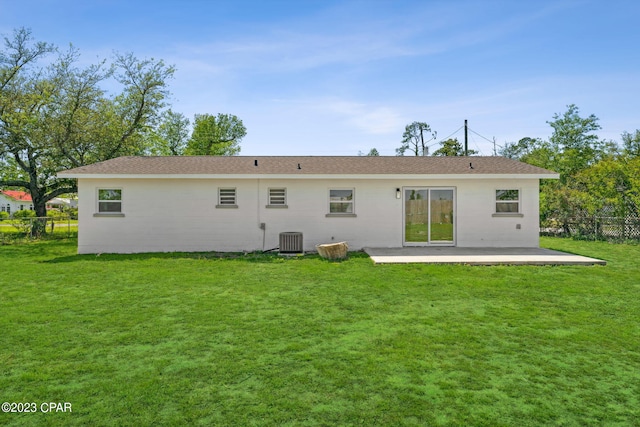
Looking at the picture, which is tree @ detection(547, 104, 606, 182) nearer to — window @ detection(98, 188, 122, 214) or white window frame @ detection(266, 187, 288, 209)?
white window frame @ detection(266, 187, 288, 209)

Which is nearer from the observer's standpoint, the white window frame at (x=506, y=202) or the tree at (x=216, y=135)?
the white window frame at (x=506, y=202)

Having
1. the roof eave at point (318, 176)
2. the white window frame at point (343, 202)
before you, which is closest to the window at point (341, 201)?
the white window frame at point (343, 202)

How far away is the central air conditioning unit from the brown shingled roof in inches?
84.1

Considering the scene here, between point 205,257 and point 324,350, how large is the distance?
8029 millimetres

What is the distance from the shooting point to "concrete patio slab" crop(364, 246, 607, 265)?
9914 millimetres

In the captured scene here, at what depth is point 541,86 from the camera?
17.7 metres

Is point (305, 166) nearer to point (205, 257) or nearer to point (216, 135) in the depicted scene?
point (205, 257)

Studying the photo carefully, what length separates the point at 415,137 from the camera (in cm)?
4719

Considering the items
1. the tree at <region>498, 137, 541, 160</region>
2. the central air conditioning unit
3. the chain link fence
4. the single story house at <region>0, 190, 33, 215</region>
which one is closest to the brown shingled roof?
the central air conditioning unit

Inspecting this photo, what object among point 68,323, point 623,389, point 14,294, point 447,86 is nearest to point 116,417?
point 68,323

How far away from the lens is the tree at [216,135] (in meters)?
42.3

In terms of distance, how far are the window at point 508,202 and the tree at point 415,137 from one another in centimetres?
3420

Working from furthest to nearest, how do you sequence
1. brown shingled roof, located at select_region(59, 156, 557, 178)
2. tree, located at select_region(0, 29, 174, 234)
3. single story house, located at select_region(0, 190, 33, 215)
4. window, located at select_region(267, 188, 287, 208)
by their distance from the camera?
single story house, located at select_region(0, 190, 33, 215) → tree, located at select_region(0, 29, 174, 234) → window, located at select_region(267, 188, 287, 208) → brown shingled roof, located at select_region(59, 156, 557, 178)

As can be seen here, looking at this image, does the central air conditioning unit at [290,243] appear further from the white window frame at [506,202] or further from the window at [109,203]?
the white window frame at [506,202]
